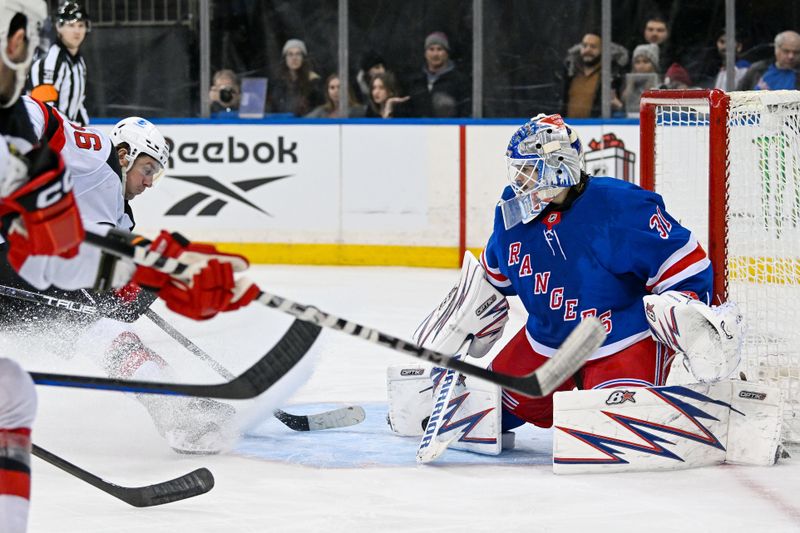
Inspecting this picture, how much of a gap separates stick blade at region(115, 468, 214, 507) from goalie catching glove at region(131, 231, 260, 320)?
72cm

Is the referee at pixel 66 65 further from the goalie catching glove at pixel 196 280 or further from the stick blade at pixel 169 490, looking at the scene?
the goalie catching glove at pixel 196 280

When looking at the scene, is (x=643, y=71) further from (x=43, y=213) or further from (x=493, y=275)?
(x=43, y=213)

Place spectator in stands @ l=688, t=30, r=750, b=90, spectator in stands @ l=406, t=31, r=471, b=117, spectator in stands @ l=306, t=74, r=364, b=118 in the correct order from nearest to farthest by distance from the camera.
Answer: spectator in stands @ l=688, t=30, r=750, b=90 → spectator in stands @ l=406, t=31, r=471, b=117 → spectator in stands @ l=306, t=74, r=364, b=118

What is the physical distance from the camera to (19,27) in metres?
2.22

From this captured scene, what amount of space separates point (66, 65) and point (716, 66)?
3241 mm

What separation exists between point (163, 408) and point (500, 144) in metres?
4.07

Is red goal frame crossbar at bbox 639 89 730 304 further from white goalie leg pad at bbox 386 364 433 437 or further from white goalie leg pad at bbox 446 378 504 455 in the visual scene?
white goalie leg pad at bbox 386 364 433 437

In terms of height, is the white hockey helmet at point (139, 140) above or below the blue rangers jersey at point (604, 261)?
above

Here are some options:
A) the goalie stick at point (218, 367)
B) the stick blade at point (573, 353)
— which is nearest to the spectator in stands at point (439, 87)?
the goalie stick at point (218, 367)

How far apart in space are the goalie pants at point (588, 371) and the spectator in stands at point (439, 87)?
4.03 metres

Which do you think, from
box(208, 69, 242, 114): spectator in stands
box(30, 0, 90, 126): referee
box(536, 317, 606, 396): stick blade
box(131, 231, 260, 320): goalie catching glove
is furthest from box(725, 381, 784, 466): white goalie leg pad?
box(208, 69, 242, 114): spectator in stands

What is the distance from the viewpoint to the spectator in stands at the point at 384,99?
7621mm


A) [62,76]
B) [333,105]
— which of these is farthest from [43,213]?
[333,105]

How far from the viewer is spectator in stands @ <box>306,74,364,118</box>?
7672 mm
